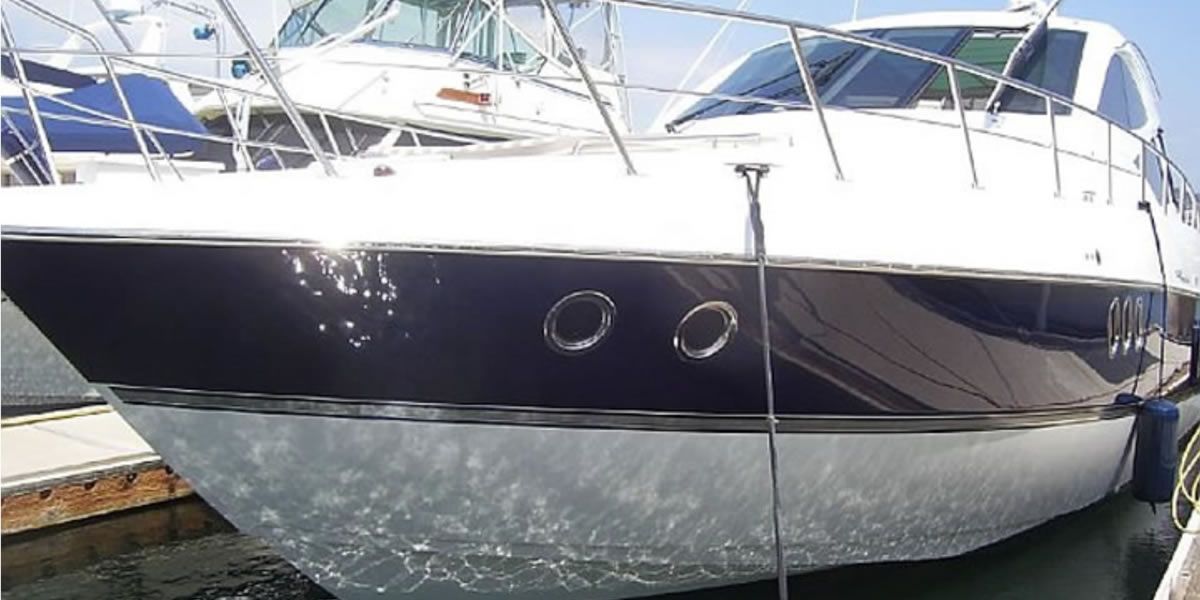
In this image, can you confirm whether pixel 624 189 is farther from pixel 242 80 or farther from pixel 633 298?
pixel 242 80

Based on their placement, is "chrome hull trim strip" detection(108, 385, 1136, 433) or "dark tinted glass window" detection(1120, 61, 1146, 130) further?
"dark tinted glass window" detection(1120, 61, 1146, 130)

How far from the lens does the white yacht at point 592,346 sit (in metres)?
3.36

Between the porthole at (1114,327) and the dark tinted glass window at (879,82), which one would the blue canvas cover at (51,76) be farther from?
the porthole at (1114,327)

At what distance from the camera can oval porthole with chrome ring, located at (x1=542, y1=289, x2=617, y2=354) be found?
3498 mm

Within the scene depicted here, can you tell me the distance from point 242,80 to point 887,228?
10.5m

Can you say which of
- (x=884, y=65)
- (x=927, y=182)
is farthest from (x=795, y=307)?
(x=884, y=65)

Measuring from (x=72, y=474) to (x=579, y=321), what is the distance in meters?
4.10

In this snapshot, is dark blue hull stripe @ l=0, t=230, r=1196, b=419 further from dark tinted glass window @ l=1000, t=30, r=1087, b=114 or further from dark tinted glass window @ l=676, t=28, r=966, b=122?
dark tinted glass window @ l=1000, t=30, r=1087, b=114

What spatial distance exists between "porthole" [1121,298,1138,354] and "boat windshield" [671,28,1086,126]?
3.69 ft

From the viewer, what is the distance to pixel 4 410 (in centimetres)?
812

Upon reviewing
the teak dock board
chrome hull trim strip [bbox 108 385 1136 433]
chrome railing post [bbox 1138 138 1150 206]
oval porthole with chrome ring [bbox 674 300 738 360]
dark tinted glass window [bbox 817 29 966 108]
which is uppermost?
dark tinted glass window [bbox 817 29 966 108]

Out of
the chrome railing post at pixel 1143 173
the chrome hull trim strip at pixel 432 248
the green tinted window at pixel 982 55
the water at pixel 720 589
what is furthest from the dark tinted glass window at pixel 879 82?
the water at pixel 720 589

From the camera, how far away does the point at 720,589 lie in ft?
15.1

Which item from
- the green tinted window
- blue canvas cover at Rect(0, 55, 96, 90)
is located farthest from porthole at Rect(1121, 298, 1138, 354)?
blue canvas cover at Rect(0, 55, 96, 90)
